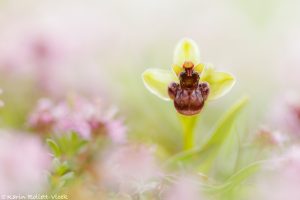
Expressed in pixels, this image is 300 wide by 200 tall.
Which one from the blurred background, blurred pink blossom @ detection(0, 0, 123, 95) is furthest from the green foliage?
blurred pink blossom @ detection(0, 0, 123, 95)

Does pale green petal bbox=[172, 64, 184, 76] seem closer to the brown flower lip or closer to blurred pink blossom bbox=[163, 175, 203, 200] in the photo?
the brown flower lip

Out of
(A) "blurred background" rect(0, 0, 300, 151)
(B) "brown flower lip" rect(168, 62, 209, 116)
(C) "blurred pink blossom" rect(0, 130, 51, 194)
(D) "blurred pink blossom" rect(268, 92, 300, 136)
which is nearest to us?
(C) "blurred pink blossom" rect(0, 130, 51, 194)

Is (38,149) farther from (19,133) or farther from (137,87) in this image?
(137,87)

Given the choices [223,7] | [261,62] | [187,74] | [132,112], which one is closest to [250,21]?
[223,7]

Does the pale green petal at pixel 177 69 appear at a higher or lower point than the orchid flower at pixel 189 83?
higher

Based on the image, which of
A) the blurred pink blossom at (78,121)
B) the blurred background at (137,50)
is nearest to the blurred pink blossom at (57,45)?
the blurred background at (137,50)

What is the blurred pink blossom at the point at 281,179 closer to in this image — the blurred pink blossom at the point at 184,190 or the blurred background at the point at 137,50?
the blurred pink blossom at the point at 184,190
